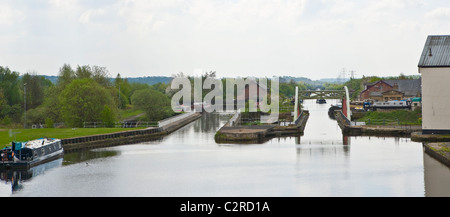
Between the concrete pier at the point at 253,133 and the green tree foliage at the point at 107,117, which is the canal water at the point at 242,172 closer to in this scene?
the concrete pier at the point at 253,133

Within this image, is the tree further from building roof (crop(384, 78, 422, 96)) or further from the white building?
building roof (crop(384, 78, 422, 96))

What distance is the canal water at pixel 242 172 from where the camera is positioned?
30.8 meters

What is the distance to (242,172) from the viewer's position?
36.2m

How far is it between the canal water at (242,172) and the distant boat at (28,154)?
2.53ft

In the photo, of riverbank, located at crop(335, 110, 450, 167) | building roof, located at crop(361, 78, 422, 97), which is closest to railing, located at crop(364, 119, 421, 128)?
riverbank, located at crop(335, 110, 450, 167)

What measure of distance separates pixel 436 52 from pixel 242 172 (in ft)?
80.8

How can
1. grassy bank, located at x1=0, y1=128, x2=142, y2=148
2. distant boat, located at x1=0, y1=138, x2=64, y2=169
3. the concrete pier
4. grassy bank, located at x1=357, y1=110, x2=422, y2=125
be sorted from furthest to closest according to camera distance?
grassy bank, located at x1=357, y1=110, x2=422, y2=125 → the concrete pier → grassy bank, located at x1=0, y1=128, x2=142, y2=148 → distant boat, located at x1=0, y1=138, x2=64, y2=169

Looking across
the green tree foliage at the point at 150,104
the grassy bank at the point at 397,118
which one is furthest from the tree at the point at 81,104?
the grassy bank at the point at 397,118

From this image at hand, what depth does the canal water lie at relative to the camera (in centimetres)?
3075

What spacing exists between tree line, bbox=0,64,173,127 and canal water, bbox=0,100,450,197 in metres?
15.2

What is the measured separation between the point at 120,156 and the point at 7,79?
211 feet
